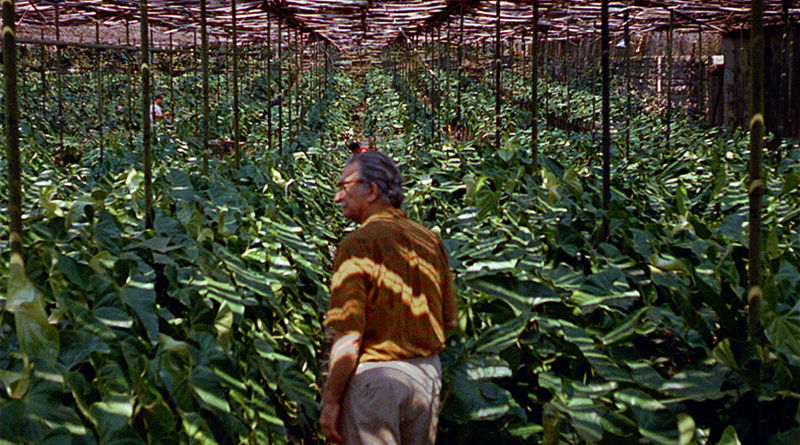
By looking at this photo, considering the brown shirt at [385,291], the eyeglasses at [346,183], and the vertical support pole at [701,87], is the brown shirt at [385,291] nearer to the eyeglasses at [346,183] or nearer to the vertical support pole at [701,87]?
the eyeglasses at [346,183]

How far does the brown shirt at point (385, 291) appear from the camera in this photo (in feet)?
7.76

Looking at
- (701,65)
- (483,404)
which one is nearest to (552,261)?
(483,404)

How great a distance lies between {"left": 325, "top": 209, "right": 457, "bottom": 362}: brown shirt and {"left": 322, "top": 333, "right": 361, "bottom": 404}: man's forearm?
0.03 metres

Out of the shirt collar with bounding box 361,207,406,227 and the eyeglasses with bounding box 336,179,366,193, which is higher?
the eyeglasses with bounding box 336,179,366,193

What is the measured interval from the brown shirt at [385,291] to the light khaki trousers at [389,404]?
5 centimetres

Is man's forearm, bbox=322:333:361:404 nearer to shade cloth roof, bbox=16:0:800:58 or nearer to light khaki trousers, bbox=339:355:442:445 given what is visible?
light khaki trousers, bbox=339:355:442:445

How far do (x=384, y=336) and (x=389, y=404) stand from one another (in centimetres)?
19

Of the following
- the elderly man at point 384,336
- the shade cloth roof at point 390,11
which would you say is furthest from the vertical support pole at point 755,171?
the shade cloth roof at point 390,11

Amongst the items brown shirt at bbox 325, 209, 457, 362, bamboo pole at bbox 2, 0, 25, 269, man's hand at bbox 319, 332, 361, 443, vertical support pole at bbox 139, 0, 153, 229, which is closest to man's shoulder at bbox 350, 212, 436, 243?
brown shirt at bbox 325, 209, 457, 362

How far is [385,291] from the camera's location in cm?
239

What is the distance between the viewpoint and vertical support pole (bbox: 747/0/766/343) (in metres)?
2.41

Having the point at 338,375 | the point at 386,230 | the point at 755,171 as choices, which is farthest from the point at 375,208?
the point at 755,171

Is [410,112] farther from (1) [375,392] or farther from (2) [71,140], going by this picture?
(1) [375,392]

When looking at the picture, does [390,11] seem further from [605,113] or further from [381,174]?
[381,174]
